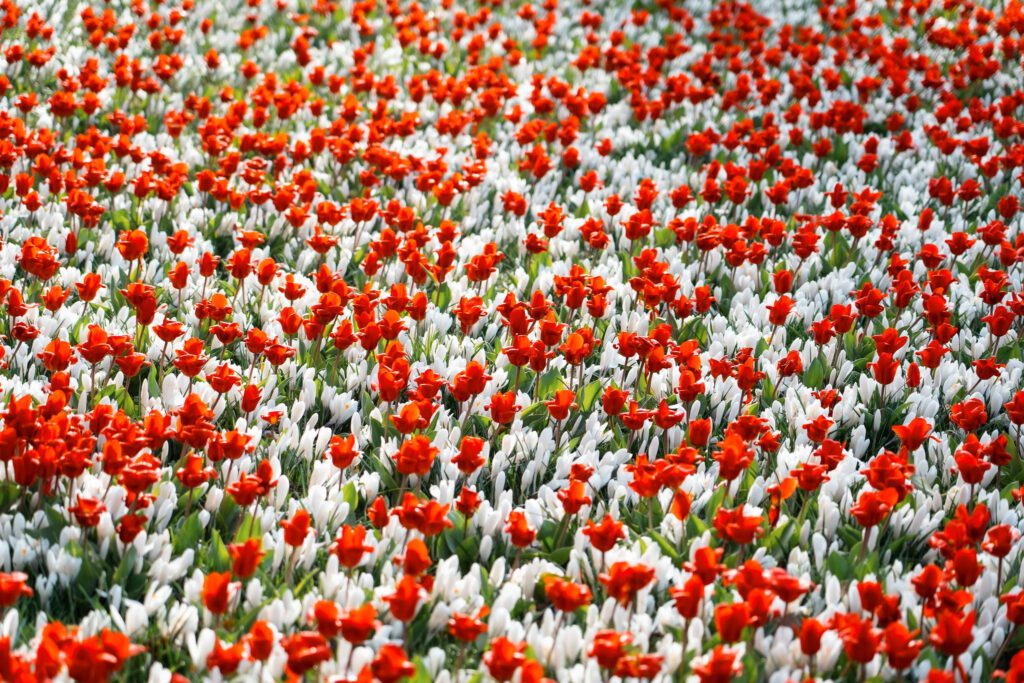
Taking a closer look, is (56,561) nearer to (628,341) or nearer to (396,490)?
(396,490)

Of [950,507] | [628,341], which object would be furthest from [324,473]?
[950,507]

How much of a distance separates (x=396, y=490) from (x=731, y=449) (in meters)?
1.14

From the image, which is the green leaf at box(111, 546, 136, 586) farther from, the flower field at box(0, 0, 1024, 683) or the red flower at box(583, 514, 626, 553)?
the red flower at box(583, 514, 626, 553)

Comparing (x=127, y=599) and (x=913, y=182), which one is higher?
(x=913, y=182)

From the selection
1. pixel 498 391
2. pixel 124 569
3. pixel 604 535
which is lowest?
pixel 124 569

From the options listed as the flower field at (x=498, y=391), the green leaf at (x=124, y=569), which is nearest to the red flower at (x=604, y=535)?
the flower field at (x=498, y=391)

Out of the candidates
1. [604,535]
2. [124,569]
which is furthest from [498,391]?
[124,569]

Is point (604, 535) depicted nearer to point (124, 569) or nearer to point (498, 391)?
point (124, 569)

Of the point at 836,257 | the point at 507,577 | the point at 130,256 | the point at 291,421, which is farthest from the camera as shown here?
the point at 836,257

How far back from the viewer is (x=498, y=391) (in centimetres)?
418

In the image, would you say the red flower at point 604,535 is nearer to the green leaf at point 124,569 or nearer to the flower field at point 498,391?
the flower field at point 498,391

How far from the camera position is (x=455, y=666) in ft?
9.31

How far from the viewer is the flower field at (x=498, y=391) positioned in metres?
2.78

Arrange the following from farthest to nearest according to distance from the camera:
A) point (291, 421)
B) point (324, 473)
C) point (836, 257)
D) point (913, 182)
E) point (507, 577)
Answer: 1. point (913, 182)
2. point (836, 257)
3. point (291, 421)
4. point (324, 473)
5. point (507, 577)
